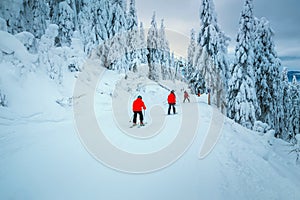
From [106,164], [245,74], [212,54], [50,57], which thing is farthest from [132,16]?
[106,164]

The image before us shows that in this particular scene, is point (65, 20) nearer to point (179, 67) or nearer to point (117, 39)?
point (117, 39)

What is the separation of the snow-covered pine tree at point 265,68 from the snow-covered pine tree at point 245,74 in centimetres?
181

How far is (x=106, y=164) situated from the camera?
5.05m

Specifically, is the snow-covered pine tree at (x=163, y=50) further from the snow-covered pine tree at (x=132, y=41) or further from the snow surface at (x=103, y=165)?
the snow surface at (x=103, y=165)

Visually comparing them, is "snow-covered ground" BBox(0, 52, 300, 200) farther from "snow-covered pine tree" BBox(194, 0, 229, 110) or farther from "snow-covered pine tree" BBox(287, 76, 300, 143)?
"snow-covered pine tree" BBox(287, 76, 300, 143)

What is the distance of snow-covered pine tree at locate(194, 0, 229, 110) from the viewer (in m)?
18.6

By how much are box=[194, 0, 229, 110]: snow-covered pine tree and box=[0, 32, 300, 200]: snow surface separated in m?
8.91

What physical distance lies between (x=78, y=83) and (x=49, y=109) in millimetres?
4034

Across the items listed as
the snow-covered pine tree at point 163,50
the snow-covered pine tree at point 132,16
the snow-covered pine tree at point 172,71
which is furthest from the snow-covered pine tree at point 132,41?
the snow-covered pine tree at point 172,71

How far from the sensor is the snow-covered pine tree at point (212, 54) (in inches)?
734

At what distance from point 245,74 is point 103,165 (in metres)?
16.0

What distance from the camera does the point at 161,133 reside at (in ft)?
26.0

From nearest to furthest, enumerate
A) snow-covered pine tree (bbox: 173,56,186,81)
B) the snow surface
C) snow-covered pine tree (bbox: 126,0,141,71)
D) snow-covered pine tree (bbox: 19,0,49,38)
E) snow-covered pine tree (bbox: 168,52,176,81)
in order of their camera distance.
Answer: the snow surface < snow-covered pine tree (bbox: 19,0,49,38) < snow-covered pine tree (bbox: 126,0,141,71) < snow-covered pine tree (bbox: 168,52,176,81) < snow-covered pine tree (bbox: 173,56,186,81)

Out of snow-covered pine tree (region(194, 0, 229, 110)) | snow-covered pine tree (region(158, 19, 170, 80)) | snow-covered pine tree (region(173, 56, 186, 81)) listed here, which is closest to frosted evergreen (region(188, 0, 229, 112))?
snow-covered pine tree (region(194, 0, 229, 110))
